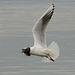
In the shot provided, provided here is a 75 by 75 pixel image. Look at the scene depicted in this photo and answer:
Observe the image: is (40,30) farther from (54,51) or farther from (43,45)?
(54,51)

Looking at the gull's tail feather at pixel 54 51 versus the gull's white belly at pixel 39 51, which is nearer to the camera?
the gull's white belly at pixel 39 51

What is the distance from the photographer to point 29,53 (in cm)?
1255

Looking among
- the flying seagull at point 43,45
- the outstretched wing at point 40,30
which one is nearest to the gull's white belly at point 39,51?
the flying seagull at point 43,45

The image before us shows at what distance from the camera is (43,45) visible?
1298 cm

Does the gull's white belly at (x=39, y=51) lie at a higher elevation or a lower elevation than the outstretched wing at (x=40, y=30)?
lower

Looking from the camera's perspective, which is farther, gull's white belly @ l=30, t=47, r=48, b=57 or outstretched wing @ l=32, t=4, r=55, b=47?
outstretched wing @ l=32, t=4, r=55, b=47

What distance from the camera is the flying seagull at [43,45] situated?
12480mm

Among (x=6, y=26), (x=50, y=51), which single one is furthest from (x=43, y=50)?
(x=6, y=26)

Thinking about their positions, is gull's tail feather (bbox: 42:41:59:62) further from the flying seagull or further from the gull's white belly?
the gull's white belly

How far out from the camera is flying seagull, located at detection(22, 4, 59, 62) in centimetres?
1248

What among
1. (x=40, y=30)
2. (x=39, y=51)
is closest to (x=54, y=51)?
(x=39, y=51)

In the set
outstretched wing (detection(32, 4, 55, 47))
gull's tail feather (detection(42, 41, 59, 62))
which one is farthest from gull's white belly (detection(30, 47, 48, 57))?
outstretched wing (detection(32, 4, 55, 47))

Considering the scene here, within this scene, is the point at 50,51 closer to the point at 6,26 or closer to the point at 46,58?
the point at 46,58

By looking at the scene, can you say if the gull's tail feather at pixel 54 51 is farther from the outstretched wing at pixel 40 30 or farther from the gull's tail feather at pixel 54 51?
the outstretched wing at pixel 40 30
